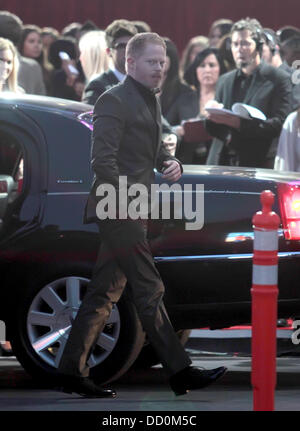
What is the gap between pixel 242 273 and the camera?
873cm

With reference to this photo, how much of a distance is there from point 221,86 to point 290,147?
3.42 feet

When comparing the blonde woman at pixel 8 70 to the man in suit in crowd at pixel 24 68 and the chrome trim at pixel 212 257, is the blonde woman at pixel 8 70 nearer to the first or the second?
the chrome trim at pixel 212 257

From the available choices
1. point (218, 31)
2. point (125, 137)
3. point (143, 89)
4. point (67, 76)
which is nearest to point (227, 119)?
point (67, 76)

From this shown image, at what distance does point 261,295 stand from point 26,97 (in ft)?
8.97

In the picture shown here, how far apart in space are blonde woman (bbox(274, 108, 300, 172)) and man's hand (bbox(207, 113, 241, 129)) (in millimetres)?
377

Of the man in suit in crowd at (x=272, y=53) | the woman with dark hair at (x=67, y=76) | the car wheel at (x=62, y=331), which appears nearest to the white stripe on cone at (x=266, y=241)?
the car wheel at (x=62, y=331)

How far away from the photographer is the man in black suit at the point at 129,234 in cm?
823

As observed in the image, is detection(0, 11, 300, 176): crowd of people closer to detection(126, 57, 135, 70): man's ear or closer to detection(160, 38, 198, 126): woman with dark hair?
detection(160, 38, 198, 126): woman with dark hair

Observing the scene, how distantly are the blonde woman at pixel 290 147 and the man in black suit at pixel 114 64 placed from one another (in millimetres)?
1423

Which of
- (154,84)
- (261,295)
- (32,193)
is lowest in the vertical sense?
(261,295)

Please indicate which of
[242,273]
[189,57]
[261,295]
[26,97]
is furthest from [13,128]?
[189,57]

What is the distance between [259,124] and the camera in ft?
41.1

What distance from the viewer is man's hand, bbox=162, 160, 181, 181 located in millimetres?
8430

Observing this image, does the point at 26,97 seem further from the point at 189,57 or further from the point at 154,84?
the point at 189,57
